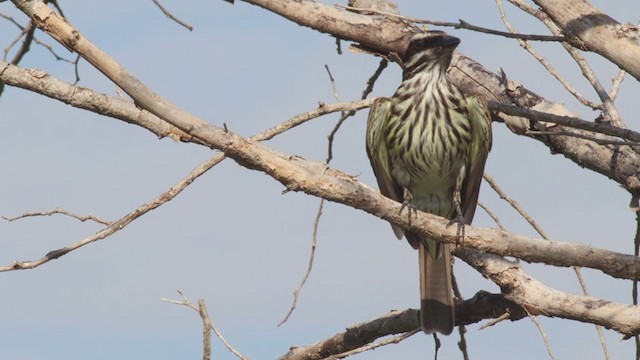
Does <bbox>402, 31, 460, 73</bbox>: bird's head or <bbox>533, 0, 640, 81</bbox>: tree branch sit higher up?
<bbox>402, 31, 460, 73</bbox>: bird's head

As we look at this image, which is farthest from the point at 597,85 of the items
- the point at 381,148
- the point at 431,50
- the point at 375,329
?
the point at 375,329

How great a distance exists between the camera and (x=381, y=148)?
6184mm

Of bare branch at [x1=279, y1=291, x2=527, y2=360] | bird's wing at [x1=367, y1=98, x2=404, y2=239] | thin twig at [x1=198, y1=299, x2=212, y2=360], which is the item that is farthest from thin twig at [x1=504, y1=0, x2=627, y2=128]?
thin twig at [x1=198, y1=299, x2=212, y2=360]

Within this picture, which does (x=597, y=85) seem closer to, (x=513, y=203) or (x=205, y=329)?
(x=513, y=203)

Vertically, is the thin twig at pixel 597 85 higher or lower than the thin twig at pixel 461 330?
higher

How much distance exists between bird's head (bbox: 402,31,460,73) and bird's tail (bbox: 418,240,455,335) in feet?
3.61

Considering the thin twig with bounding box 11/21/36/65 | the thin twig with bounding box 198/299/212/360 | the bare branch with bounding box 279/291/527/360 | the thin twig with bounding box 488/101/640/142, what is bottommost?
the thin twig with bounding box 198/299/212/360

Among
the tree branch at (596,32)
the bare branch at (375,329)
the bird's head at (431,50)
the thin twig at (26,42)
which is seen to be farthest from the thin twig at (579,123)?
the thin twig at (26,42)

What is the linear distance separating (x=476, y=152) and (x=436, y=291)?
2.87ft

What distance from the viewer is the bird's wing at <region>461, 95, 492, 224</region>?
597cm

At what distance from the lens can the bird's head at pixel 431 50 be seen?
6.23m

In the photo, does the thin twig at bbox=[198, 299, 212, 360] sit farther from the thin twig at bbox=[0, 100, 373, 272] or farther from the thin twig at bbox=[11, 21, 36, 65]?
the thin twig at bbox=[11, 21, 36, 65]

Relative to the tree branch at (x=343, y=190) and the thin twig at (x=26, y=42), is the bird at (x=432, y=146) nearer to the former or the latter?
the tree branch at (x=343, y=190)

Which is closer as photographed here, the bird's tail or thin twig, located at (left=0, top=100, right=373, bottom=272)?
thin twig, located at (left=0, top=100, right=373, bottom=272)
